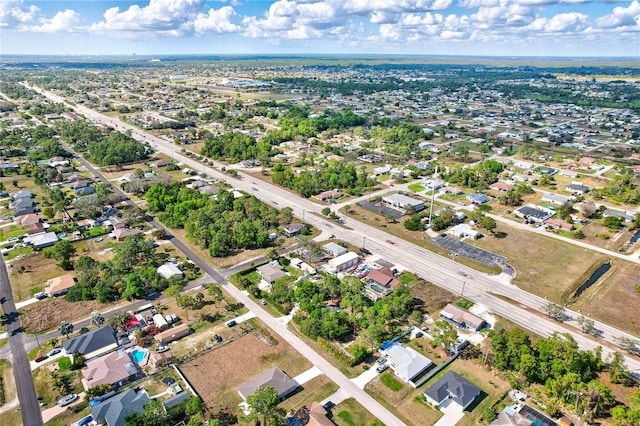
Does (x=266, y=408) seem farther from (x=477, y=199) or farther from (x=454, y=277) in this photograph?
(x=477, y=199)

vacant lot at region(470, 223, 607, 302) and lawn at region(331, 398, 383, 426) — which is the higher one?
vacant lot at region(470, 223, 607, 302)

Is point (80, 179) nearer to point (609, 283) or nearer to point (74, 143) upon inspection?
point (74, 143)

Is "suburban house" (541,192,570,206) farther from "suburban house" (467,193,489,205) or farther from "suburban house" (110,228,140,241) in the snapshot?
"suburban house" (110,228,140,241)

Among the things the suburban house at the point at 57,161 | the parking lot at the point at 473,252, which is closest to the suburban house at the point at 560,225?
the parking lot at the point at 473,252

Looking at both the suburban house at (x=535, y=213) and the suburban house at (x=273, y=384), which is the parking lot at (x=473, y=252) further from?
the suburban house at (x=273, y=384)

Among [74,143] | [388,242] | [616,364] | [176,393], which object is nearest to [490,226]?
[388,242]

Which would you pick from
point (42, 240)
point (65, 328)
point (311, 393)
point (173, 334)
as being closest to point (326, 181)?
point (173, 334)

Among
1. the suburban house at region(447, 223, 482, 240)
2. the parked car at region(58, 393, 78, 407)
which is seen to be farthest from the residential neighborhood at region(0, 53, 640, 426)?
the suburban house at region(447, 223, 482, 240)
